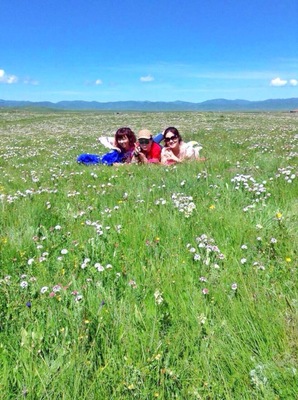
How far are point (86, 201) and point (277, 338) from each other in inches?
207

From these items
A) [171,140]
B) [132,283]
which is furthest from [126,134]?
[132,283]

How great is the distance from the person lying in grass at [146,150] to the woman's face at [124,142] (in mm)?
1283

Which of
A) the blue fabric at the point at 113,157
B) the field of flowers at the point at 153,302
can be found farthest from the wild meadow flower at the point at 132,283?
the blue fabric at the point at 113,157

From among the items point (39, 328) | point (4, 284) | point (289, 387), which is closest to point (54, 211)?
point (4, 284)

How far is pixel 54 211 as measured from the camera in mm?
6641

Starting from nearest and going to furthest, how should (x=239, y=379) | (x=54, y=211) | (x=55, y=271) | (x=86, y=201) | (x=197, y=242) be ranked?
(x=239, y=379) < (x=55, y=271) < (x=197, y=242) < (x=54, y=211) < (x=86, y=201)

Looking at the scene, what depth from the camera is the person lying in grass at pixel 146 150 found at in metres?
12.5

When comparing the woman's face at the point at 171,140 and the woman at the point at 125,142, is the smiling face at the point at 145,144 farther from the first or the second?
the woman at the point at 125,142

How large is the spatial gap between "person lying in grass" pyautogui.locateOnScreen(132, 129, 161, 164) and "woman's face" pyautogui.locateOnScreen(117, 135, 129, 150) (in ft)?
4.21

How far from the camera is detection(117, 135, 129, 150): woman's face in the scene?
13859mm

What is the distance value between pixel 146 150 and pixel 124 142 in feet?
4.67

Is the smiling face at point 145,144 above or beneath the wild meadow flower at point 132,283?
above

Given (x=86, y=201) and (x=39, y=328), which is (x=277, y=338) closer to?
(x=39, y=328)

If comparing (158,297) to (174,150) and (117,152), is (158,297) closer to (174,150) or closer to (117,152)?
(174,150)
